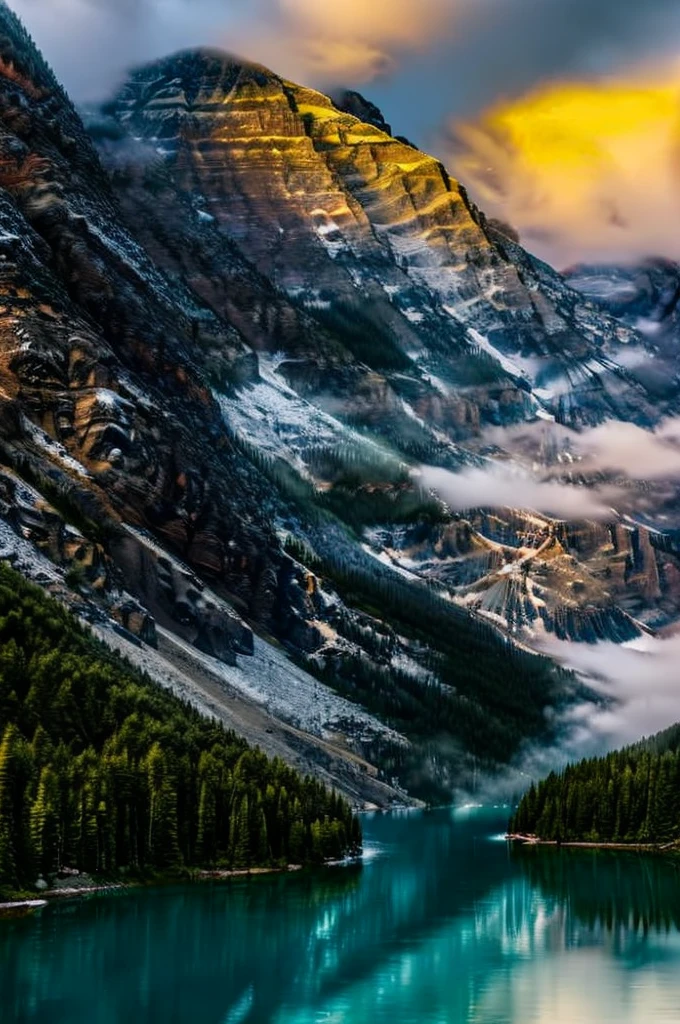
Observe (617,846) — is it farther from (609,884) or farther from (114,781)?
(114,781)

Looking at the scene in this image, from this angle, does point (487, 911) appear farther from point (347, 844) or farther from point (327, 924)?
point (347, 844)

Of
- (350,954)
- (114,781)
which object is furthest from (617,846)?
(350,954)

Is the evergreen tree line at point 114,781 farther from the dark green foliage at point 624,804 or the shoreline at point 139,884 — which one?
the dark green foliage at point 624,804

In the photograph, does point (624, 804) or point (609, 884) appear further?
point (624, 804)

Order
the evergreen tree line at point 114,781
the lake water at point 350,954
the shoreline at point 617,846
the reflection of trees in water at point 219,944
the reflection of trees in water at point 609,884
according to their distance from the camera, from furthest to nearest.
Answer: the shoreline at point 617,846, the reflection of trees in water at point 609,884, the evergreen tree line at point 114,781, the reflection of trees in water at point 219,944, the lake water at point 350,954

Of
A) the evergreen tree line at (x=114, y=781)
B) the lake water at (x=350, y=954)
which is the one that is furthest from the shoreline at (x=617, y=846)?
the evergreen tree line at (x=114, y=781)

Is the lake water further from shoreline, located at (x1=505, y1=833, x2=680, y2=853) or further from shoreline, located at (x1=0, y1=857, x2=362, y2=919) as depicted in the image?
shoreline, located at (x1=505, y1=833, x2=680, y2=853)
